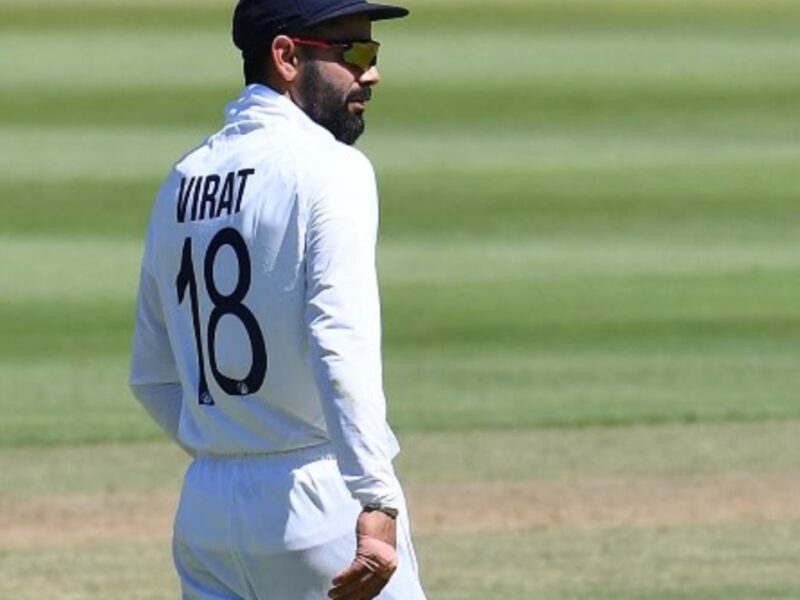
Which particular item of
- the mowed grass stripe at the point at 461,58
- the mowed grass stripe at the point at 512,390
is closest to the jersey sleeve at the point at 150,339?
the mowed grass stripe at the point at 512,390

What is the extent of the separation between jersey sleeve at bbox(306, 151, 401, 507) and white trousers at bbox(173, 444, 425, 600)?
0.17 meters

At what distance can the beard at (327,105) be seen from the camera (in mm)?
5051

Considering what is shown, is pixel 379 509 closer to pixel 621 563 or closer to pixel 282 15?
pixel 282 15

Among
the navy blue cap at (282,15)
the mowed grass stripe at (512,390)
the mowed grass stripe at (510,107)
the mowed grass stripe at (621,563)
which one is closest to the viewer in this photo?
the navy blue cap at (282,15)

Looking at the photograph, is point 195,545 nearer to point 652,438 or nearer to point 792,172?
point 652,438

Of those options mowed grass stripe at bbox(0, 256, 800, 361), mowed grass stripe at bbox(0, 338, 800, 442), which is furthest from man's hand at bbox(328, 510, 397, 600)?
mowed grass stripe at bbox(0, 256, 800, 361)

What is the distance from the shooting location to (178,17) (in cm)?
2200

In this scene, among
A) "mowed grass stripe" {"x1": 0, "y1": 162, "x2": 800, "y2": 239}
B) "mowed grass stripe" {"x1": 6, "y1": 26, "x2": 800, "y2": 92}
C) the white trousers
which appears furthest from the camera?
"mowed grass stripe" {"x1": 6, "y1": 26, "x2": 800, "y2": 92}

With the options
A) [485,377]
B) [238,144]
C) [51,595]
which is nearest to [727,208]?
[485,377]

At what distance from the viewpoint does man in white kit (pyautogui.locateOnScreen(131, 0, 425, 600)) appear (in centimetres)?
469

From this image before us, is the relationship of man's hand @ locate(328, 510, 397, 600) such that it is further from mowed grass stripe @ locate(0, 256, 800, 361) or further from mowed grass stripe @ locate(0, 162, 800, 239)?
mowed grass stripe @ locate(0, 162, 800, 239)

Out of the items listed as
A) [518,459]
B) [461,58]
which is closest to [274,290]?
[518,459]

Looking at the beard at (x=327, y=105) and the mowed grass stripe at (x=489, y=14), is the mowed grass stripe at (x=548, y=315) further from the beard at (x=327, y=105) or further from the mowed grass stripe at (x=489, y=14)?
the beard at (x=327, y=105)

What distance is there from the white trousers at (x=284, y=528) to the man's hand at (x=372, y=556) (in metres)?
0.11
